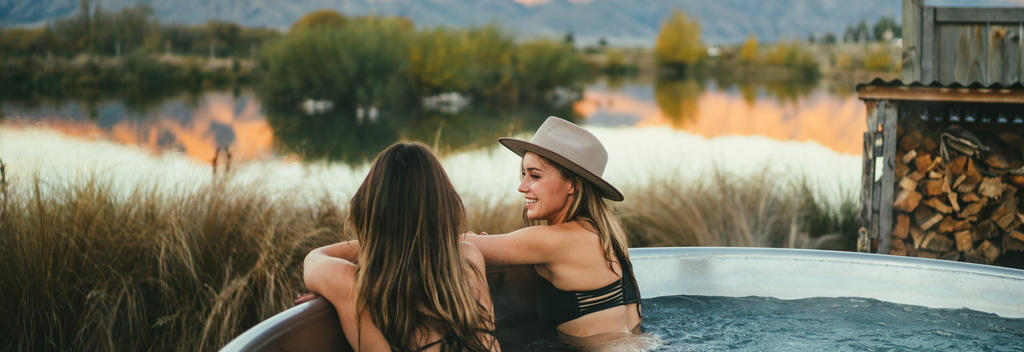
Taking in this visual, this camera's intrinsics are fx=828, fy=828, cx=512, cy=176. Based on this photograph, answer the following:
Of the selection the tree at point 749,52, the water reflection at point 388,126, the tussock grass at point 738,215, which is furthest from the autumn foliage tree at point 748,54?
the tussock grass at point 738,215

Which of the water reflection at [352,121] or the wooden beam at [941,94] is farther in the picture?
the water reflection at [352,121]

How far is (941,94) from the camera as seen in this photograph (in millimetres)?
3438

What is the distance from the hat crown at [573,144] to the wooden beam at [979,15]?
2.71 m

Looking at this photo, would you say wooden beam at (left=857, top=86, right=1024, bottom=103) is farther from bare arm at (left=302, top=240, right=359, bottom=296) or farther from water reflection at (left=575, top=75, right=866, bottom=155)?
water reflection at (left=575, top=75, right=866, bottom=155)

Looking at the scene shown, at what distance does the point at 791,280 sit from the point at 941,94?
139 centimetres

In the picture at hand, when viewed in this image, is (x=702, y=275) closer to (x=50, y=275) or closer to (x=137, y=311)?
(x=137, y=311)

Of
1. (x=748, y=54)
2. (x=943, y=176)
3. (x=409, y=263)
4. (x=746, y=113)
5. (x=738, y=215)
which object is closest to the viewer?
(x=409, y=263)

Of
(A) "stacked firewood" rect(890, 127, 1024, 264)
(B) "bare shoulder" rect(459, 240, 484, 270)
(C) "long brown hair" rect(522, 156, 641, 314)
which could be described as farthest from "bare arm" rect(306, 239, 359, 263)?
(A) "stacked firewood" rect(890, 127, 1024, 264)

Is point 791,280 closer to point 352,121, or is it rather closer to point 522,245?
point 522,245

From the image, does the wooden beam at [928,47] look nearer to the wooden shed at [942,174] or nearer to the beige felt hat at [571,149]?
the wooden shed at [942,174]

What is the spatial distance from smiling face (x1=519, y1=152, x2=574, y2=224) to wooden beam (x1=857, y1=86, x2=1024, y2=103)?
2056 mm

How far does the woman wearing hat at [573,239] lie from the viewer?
2.07m

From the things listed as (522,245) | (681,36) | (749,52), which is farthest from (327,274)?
(749,52)

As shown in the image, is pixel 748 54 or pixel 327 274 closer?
pixel 327 274
